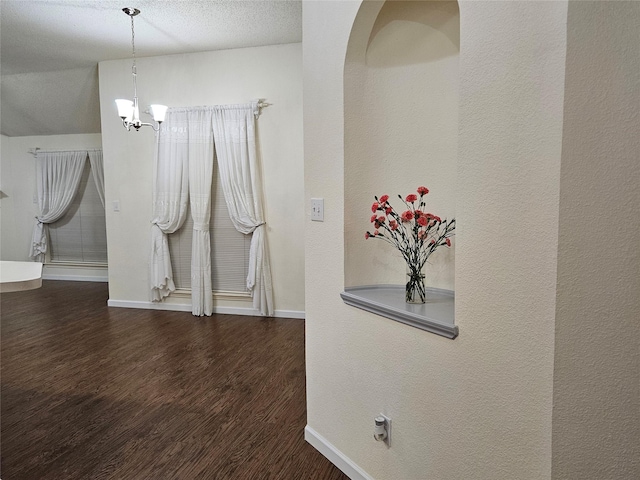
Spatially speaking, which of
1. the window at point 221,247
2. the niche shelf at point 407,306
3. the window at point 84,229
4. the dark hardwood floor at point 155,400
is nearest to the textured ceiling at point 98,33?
the window at point 221,247

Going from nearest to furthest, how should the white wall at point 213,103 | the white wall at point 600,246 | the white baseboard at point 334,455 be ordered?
the white wall at point 600,246 → the white baseboard at point 334,455 → the white wall at point 213,103

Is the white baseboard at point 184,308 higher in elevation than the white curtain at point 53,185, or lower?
lower

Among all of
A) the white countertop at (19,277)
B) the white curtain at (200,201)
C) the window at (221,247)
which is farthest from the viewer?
the window at (221,247)

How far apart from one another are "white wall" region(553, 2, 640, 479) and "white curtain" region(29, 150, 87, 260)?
692 cm

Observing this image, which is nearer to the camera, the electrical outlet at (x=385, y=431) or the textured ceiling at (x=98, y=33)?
the electrical outlet at (x=385, y=431)

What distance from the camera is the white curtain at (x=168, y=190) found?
4492mm

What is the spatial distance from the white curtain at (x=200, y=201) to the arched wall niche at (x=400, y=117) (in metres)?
2.96

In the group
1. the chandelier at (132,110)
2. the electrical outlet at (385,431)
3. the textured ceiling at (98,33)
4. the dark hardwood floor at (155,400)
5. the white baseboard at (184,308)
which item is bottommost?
the dark hardwood floor at (155,400)

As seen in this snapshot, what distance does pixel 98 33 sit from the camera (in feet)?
12.9

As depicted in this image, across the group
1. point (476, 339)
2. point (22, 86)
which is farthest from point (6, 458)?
point (22, 86)

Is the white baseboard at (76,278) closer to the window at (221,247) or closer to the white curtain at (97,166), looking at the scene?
the white curtain at (97,166)

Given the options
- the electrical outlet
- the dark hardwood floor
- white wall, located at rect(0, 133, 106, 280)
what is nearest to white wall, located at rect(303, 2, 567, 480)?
the electrical outlet

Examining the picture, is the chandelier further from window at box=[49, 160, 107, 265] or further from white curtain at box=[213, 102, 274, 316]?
window at box=[49, 160, 107, 265]

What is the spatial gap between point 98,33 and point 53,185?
3556mm
